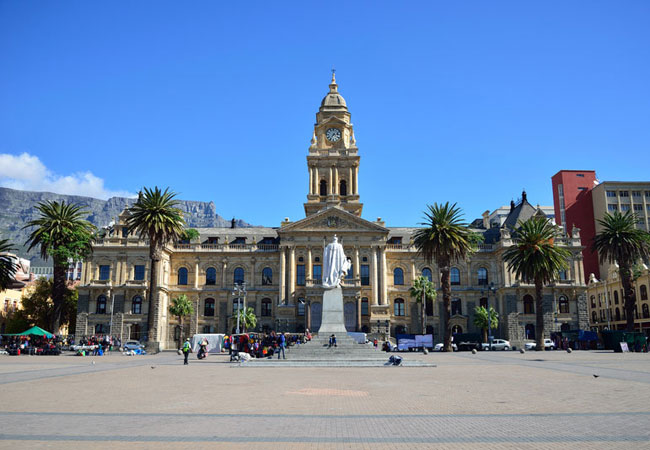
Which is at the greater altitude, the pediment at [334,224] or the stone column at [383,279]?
the pediment at [334,224]

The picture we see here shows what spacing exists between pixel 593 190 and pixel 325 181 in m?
55.2

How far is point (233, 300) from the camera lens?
254 ft

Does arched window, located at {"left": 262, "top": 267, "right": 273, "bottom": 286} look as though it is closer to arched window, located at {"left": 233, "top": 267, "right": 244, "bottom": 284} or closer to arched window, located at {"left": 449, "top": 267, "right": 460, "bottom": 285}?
arched window, located at {"left": 233, "top": 267, "right": 244, "bottom": 284}

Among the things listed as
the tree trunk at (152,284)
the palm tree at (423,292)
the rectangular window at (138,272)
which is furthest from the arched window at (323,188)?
the tree trunk at (152,284)

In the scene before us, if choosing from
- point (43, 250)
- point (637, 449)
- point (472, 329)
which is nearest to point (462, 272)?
point (472, 329)

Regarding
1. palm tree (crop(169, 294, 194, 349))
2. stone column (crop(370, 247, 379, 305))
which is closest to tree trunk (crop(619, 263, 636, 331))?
stone column (crop(370, 247, 379, 305))

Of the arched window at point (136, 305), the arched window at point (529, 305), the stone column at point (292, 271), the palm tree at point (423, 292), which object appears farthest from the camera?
the arched window at point (136, 305)

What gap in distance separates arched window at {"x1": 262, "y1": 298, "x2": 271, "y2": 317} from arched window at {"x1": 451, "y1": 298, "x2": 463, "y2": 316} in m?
25.4

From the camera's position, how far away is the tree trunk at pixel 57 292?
2253 inches

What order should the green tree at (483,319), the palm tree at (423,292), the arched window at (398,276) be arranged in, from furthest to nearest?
the arched window at (398,276) < the green tree at (483,319) < the palm tree at (423,292)

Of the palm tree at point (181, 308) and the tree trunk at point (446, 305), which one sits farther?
the palm tree at point (181, 308)

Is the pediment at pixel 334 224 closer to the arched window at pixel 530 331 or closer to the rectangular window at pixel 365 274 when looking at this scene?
the rectangular window at pixel 365 274

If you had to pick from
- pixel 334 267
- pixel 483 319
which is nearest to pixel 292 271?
pixel 483 319

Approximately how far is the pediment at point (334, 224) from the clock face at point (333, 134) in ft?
49.2
